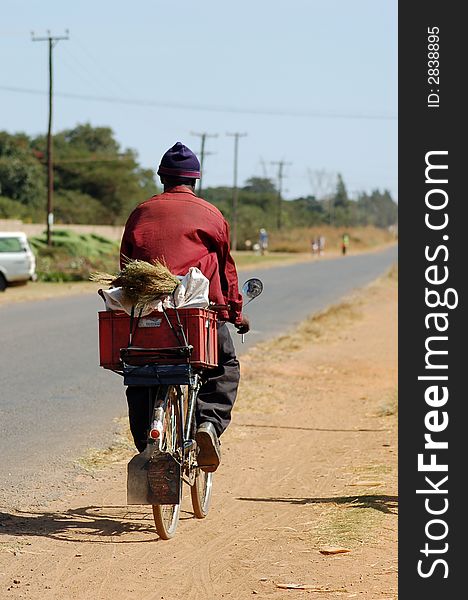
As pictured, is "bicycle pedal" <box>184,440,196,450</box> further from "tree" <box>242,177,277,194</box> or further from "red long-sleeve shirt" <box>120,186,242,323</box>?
"tree" <box>242,177,277,194</box>

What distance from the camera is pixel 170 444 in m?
6.35

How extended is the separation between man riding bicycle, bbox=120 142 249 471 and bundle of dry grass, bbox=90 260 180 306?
0.85 feet

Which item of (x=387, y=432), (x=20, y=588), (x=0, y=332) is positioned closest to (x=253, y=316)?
(x=0, y=332)

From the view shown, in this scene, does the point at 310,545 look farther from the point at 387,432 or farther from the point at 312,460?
the point at 387,432

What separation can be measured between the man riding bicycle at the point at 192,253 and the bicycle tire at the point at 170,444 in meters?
0.12

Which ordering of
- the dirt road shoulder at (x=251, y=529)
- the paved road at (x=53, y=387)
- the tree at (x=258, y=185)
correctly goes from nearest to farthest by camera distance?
the dirt road shoulder at (x=251, y=529)
the paved road at (x=53, y=387)
the tree at (x=258, y=185)

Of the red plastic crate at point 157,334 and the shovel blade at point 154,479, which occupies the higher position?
the red plastic crate at point 157,334

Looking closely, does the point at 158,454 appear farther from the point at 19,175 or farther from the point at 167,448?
the point at 19,175

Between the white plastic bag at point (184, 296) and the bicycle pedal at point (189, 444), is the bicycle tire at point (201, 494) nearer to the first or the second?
the bicycle pedal at point (189, 444)

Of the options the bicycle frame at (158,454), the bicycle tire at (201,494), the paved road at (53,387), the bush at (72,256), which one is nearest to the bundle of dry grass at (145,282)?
the bicycle frame at (158,454)

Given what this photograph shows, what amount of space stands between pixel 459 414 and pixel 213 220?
66.7 inches

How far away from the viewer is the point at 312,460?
29.7 ft

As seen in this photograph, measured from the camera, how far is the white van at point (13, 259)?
101ft

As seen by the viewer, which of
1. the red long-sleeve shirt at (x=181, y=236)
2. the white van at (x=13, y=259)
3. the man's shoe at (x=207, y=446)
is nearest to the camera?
the red long-sleeve shirt at (x=181, y=236)
